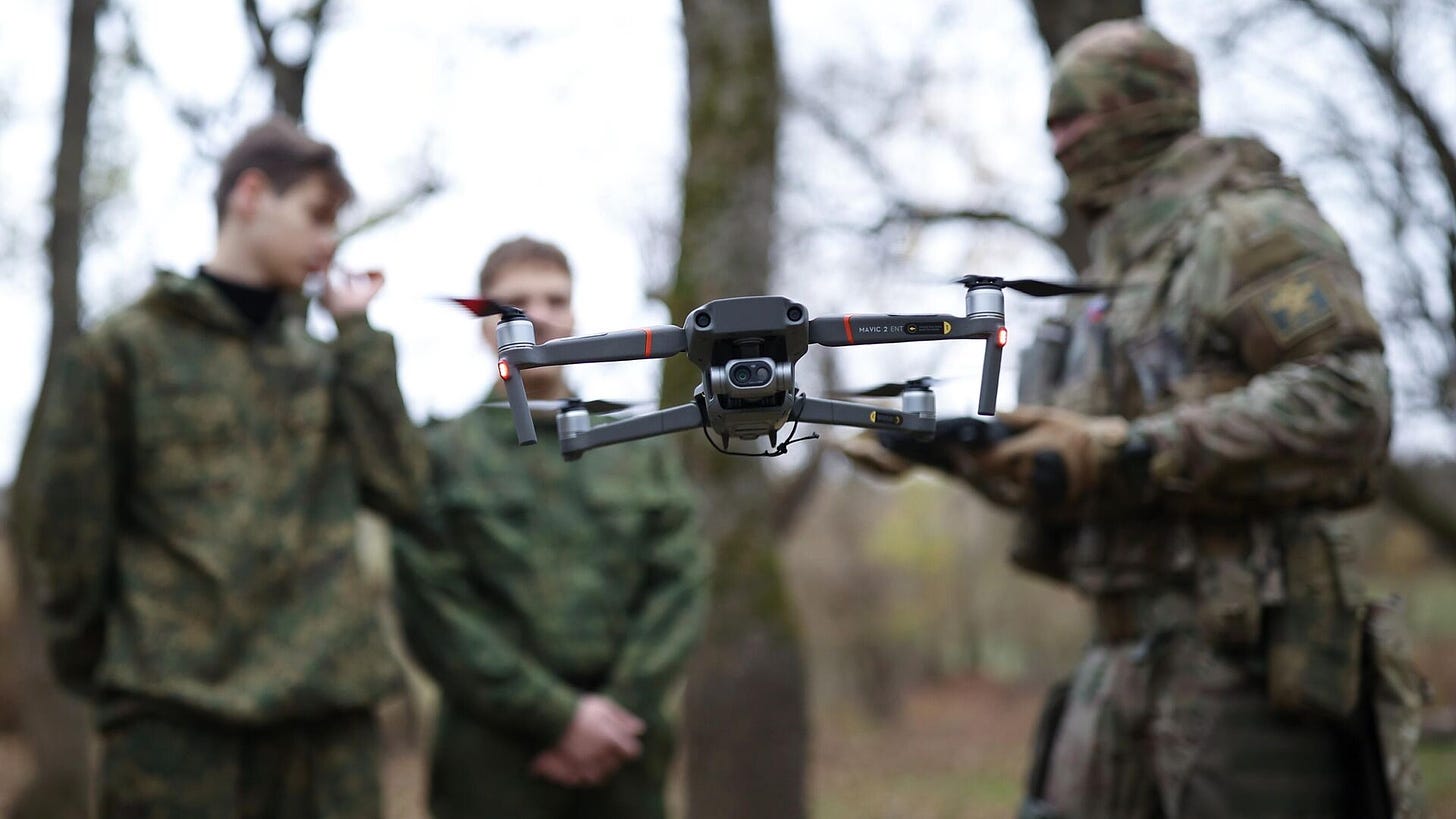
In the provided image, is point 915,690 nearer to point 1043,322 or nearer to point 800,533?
point 800,533

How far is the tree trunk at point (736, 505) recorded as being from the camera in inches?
228

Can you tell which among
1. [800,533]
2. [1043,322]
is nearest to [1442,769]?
[1043,322]

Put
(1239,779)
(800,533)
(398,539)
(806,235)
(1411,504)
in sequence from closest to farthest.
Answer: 1. (1239,779)
2. (398,539)
3. (1411,504)
4. (806,235)
5. (800,533)

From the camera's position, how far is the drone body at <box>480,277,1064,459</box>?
1216 mm

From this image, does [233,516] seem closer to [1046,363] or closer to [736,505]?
[1046,363]

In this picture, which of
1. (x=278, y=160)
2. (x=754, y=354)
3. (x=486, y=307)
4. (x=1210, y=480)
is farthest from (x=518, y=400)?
(x=278, y=160)

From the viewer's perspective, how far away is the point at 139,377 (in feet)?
9.72

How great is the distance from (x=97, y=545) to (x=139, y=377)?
40cm

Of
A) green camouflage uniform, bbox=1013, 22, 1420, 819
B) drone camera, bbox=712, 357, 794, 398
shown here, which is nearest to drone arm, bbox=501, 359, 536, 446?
drone camera, bbox=712, 357, 794, 398

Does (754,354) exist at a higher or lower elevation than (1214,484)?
higher

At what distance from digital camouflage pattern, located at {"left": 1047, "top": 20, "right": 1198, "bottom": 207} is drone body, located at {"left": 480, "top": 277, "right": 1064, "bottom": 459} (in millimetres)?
2018

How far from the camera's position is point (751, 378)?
4.01ft

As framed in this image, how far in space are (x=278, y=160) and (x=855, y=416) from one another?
94.3 inches

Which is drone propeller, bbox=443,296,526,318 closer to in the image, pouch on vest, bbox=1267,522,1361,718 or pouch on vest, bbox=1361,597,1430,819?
pouch on vest, bbox=1267,522,1361,718
